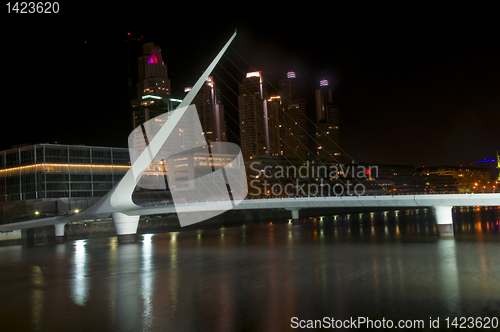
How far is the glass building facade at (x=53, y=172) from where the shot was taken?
5178 cm

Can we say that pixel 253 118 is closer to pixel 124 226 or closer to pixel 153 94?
pixel 153 94

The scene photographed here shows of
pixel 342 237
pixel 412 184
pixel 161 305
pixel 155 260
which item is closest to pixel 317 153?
pixel 412 184

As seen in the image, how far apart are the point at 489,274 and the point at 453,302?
488 cm

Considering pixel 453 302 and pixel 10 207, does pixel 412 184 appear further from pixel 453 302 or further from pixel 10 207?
pixel 453 302

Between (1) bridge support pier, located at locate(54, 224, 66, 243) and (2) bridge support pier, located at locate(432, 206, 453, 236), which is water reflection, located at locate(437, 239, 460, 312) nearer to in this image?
(2) bridge support pier, located at locate(432, 206, 453, 236)

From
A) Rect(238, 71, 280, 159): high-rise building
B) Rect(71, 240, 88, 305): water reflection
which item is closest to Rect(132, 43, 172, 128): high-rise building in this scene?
Answer: Rect(238, 71, 280, 159): high-rise building

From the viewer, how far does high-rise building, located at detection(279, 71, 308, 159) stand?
137875 millimetres

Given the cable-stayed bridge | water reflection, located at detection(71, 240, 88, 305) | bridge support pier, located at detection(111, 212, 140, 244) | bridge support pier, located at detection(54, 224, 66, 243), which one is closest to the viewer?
water reflection, located at detection(71, 240, 88, 305)

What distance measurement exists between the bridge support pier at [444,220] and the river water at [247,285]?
2094 millimetres

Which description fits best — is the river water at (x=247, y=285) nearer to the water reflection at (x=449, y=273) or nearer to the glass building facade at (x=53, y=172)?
the water reflection at (x=449, y=273)

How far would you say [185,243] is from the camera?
32.0 metres

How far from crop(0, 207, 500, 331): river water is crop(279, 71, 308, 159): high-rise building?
104823 mm

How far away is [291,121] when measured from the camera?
14675 cm

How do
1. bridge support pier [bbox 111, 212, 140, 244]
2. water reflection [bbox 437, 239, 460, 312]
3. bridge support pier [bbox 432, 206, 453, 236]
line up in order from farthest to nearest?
bridge support pier [bbox 111, 212, 140, 244] < bridge support pier [bbox 432, 206, 453, 236] < water reflection [bbox 437, 239, 460, 312]
